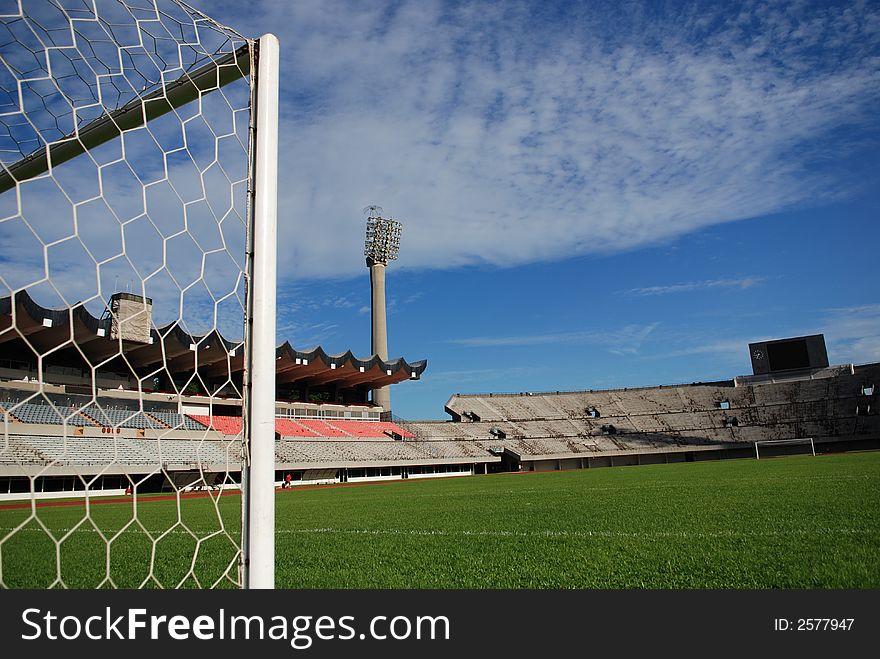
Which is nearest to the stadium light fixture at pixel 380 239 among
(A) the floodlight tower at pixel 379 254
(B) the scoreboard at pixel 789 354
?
(A) the floodlight tower at pixel 379 254

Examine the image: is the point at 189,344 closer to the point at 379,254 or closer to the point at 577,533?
the point at 577,533

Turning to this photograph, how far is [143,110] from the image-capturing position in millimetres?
2980

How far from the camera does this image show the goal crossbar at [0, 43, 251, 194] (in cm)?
299

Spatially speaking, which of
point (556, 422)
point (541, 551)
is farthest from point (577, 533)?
point (556, 422)

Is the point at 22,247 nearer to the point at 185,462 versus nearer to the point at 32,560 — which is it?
the point at 185,462

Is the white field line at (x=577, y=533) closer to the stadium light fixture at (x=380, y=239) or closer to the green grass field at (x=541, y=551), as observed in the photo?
the green grass field at (x=541, y=551)

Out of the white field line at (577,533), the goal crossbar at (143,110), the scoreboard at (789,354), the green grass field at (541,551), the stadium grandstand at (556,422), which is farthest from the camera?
the scoreboard at (789,354)

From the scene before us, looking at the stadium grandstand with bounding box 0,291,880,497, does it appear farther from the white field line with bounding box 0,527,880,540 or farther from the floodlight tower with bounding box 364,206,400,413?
the white field line with bounding box 0,527,880,540

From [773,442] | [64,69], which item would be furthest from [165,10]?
[773,442]

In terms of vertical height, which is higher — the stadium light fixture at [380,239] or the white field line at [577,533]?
the stadium light fixture at [380,239]

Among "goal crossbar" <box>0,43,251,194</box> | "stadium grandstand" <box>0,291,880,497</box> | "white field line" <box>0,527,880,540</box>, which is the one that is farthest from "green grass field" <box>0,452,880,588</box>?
"stadium grandstand" <box>0,291,880,497</box>

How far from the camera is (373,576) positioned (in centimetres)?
384

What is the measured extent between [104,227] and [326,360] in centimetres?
3670

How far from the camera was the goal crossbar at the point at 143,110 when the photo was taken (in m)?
2.99
